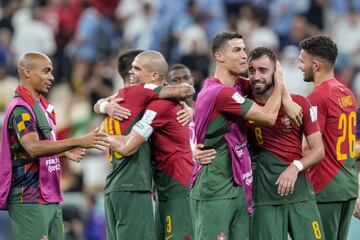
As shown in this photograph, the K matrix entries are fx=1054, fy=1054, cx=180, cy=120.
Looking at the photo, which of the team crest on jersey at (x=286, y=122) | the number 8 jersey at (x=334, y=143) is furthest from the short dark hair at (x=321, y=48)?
the team crest on jersey at (x=286, y=122)

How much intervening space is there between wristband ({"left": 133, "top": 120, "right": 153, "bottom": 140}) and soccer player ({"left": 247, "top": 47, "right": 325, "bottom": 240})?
106 centimetres

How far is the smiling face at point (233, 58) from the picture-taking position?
10.6 m

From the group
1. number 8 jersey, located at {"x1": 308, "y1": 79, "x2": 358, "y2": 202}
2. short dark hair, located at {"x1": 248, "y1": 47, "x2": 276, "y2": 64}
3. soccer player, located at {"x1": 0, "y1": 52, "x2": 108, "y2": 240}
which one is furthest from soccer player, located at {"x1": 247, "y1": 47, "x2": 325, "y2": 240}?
soccer player, located at {"x1": 0, "y1": 52, "x2": 108, "y2": 240}

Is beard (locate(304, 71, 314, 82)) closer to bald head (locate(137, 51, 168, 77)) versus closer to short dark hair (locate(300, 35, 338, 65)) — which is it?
short dark hair (locate(300, 35, 338, 65))

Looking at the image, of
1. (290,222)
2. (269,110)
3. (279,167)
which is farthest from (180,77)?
(290,222)

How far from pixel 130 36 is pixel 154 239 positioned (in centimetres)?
1101

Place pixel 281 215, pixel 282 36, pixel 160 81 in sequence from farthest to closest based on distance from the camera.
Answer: pixel 282 36, pixel 160 81, pixel 281 215

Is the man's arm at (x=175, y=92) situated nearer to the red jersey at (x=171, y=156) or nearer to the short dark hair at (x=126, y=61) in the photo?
the red jersey at (x=171, y=156)

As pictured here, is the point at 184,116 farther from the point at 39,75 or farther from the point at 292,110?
the point at 39,75

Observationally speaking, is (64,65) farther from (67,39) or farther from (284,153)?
(284,153)

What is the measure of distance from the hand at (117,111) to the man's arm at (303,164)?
1772 mm

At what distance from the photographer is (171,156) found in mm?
11172

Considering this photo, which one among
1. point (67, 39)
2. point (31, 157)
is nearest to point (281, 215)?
point (31, 157)

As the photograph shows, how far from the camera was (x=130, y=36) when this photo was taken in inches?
850
